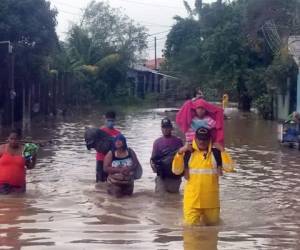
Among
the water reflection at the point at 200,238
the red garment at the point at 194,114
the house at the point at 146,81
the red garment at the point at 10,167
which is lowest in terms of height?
the water reflection at the point at 200,238

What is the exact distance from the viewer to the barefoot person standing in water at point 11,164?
38.6ft

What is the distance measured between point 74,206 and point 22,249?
335cm

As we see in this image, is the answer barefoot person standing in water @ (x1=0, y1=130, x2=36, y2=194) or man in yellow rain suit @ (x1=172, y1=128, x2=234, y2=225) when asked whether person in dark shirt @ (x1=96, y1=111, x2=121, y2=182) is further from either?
man in yellow rain suit @ (x1=172, y1=128, x2=234, y2=225)

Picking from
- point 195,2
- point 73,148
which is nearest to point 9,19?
point 73,148

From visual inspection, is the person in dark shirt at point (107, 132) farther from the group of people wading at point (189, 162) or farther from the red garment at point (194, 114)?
the red garment at point (194, 114)

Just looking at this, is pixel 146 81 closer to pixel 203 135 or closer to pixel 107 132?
pixel 107 132

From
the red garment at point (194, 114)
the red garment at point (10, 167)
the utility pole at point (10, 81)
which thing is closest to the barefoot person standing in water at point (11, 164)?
the red garment at point (10, 167)

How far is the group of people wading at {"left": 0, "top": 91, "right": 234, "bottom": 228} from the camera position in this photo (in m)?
8.80

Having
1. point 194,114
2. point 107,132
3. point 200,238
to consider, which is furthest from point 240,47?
point 200,238

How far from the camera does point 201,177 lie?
28.8ft

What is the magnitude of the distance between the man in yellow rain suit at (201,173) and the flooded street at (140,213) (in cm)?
28

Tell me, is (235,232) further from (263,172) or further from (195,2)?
(195,2)

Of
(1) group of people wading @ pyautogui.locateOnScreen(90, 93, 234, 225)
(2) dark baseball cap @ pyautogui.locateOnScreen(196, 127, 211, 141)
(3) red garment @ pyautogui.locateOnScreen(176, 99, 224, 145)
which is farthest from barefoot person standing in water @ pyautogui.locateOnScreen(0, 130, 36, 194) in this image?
(2) dark baseball cap @ pyautogui.locateOnScreen(196, 127, 211, 141)

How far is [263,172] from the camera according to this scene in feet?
55.1
